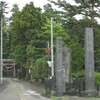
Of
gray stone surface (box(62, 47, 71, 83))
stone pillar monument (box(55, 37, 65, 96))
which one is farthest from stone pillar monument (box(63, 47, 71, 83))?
stone pillar monument (box(55, 37, 65, 96))

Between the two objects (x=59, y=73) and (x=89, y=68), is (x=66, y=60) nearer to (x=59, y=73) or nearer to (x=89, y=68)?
(x=59, y=73)

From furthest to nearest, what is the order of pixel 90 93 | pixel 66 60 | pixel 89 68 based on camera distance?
pixel 66 60, pixel 89 68, pixel 90 93

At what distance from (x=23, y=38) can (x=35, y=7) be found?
6.50 meters

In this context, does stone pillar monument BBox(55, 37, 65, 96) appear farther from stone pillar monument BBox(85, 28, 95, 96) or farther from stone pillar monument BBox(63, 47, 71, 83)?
stone pillar monument BBox(63, 47, 71, 83)

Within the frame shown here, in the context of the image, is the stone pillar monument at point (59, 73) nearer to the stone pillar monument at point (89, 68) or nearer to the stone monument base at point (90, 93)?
the stone monument base at point (90, 93)

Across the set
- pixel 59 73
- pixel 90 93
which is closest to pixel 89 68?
pixel 90 93

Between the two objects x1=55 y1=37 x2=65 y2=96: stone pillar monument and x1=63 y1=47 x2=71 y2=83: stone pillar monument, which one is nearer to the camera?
x1=55 y1=37 x2=65 y2=96: stone pillar monument

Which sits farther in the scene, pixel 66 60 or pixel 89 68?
pixel 66 60

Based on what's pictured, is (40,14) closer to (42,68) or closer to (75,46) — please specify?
(42,68)

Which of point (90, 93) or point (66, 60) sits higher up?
point (66, 60)

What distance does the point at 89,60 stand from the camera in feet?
94.0

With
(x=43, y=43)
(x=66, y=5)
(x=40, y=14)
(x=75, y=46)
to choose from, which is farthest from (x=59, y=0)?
(x=40, y=14)

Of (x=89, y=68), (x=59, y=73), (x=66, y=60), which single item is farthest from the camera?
(x=66, y=60)

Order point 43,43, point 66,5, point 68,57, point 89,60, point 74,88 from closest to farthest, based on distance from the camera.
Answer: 1. point 89,60
2. point 74,88
3. point 68,57
4. point 66,5
5. point 43,43
